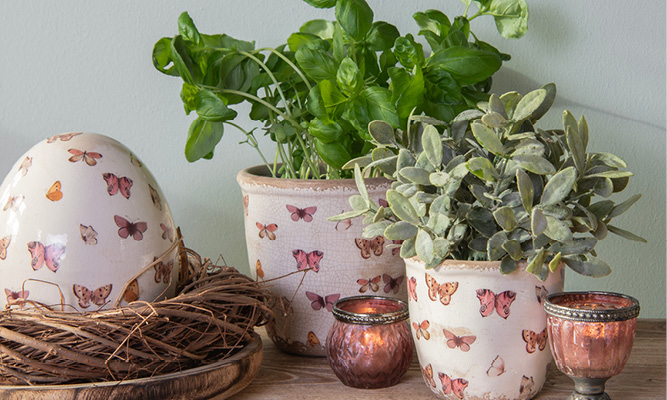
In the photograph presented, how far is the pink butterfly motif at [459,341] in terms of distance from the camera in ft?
1.95

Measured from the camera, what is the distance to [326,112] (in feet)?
2.23

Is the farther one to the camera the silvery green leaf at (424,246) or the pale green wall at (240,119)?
the pale green wall at (240,119)

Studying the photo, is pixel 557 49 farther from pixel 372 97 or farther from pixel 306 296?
pixel 306 296

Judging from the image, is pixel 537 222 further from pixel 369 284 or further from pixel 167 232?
pixel 167 232

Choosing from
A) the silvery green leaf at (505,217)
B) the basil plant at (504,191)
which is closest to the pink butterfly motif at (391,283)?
the basil plant at (504,191)

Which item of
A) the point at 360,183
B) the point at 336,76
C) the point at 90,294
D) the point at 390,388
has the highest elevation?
the point at 336,76

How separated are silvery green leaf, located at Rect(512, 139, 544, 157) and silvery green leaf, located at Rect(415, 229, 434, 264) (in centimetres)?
10

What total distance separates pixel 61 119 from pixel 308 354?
→ 0.47m

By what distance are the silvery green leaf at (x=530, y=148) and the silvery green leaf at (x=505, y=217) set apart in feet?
0.16

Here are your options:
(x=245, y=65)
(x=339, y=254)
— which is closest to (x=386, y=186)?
(x=339, y=254)

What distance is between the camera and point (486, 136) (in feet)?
1.85

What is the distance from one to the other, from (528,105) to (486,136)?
51 mm

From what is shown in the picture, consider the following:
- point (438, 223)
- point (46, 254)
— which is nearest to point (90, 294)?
point (46, 254)

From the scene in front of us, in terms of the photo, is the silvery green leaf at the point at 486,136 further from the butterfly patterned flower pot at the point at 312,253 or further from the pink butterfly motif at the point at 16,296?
the pink butterfly motif at the point at 16,296
